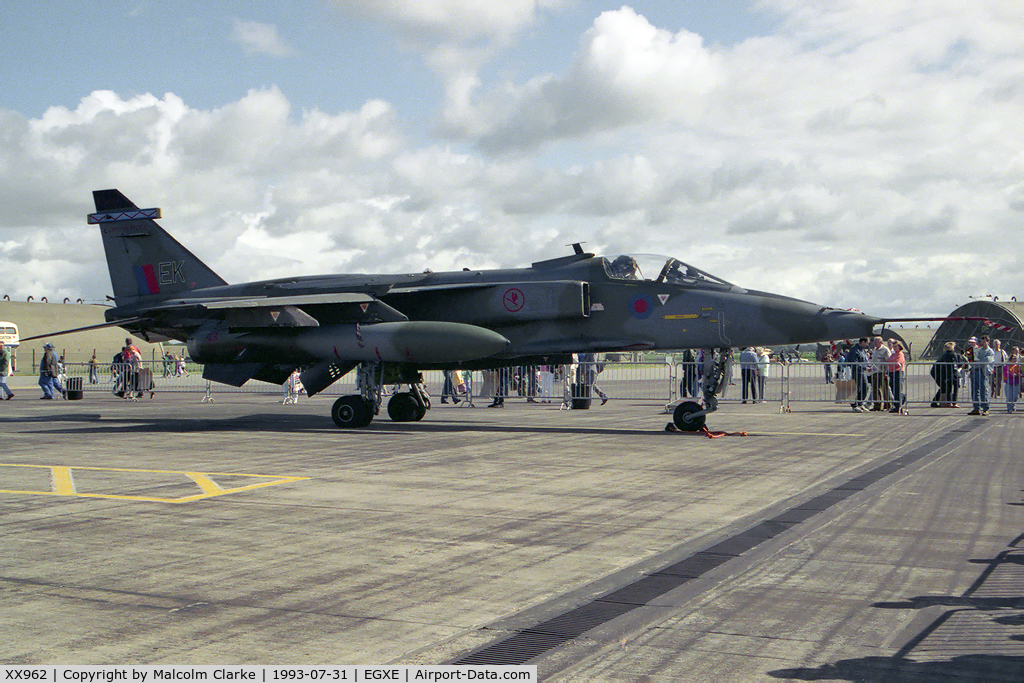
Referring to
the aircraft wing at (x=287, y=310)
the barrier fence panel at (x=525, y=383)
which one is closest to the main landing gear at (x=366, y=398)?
the aircraft wing at (x=287, y=310)

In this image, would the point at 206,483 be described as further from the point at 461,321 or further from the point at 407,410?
the point at 407,410

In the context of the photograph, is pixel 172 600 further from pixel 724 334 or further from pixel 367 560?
pixel 724 334

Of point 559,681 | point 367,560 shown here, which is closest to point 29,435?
point 367,560

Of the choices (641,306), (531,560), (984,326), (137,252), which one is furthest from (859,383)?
(984,326)

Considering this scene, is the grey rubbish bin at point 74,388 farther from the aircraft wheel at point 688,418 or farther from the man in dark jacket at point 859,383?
the man in dark jacket at point 859,383

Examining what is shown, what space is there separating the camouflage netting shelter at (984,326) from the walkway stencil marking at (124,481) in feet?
158

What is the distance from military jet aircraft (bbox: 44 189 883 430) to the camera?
47.7 ft

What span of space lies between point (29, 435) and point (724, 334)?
40.4 ft

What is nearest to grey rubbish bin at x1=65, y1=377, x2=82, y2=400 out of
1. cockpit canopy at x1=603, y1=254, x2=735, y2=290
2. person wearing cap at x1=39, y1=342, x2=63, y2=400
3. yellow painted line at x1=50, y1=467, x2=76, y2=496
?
person wearing cap at x1=39, y1=342, x2=63, y2=400

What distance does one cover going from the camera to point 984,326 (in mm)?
51844

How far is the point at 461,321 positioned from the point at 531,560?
422 inches

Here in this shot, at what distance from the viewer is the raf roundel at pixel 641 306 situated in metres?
15.0

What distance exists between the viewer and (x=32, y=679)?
148 inches

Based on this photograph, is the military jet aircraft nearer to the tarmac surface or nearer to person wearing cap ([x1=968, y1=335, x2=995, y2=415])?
the tarmac surface
